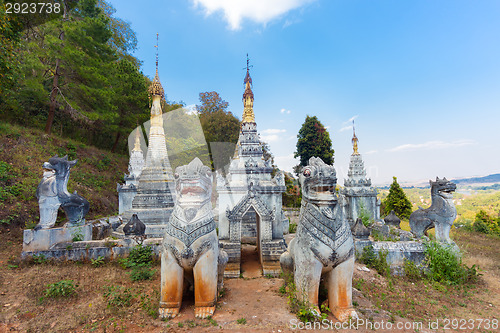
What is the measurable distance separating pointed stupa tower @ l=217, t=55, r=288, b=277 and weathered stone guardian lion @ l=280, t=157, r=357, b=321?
8.36ft

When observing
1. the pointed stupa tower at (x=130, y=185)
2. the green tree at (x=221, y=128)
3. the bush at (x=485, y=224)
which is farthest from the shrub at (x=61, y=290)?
Answer: the bush at (x=485, y=224)

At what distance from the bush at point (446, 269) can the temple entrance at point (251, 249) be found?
4.57 m

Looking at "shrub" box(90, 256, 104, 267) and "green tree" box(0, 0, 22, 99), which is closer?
"shrub" box(90, 256, 104, 267)

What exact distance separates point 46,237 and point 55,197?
1.13m

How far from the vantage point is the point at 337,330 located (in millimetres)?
3512

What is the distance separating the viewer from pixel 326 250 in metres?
3.67

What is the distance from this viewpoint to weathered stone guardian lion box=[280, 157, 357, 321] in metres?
3.70

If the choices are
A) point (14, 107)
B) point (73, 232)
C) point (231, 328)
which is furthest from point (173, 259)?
point (14, 107)

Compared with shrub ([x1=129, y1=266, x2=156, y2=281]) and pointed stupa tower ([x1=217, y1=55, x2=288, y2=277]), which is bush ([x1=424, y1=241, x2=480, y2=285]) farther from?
shrub ([x1=129, y1=266, x2=156, y2=281])

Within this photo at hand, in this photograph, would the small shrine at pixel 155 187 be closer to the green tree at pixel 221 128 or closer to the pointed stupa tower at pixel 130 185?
the pointed stupa tower at pixel 130 185

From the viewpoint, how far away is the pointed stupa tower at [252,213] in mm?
6391

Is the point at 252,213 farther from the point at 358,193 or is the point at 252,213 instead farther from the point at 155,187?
the point at 358,193

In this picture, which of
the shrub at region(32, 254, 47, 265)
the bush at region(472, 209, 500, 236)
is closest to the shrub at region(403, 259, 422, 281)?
the shrub at region(32, 254, 47, 265)

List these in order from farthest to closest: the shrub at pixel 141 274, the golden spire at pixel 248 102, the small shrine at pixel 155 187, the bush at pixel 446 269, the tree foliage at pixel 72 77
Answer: the tree foliage at pixel 72 77 → the golden spire at pixel 248 102 → the small shrine at pixel 155 187 → the bush at pixel 446 269 → the shrub at pixel 141 274
